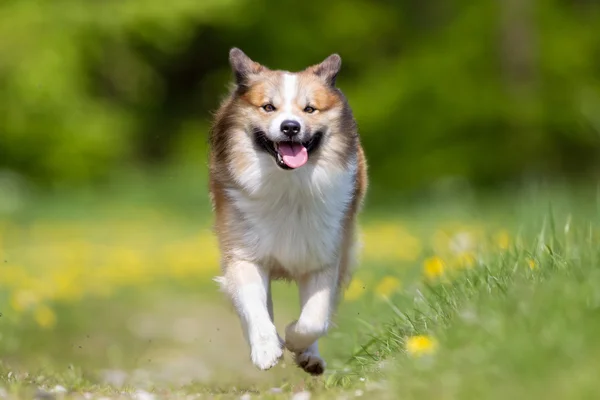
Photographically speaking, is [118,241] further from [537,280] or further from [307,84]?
[537,280]

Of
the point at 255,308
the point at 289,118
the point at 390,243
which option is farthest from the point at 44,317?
the point at 390,243

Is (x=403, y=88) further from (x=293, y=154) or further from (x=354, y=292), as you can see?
(x=293, y=154)

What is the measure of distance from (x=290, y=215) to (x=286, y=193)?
0.12m

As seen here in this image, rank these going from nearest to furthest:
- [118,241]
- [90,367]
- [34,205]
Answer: [90,367] < [118,241] < [34,205]

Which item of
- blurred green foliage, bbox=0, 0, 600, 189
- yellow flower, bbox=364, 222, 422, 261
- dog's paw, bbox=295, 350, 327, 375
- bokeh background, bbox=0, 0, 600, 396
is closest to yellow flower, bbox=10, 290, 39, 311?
bokeh background, bbox=0, 0, 600, 396

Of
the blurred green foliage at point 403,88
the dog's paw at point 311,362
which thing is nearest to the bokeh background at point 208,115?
the blurred green foliage at point 403,88

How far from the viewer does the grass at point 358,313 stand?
3.63 m

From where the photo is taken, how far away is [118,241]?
12219 mm

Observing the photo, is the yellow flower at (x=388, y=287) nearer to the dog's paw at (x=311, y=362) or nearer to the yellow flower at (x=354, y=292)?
the yellow flower at (x=354, y=292)

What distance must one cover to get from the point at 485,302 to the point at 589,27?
15079 millimetres

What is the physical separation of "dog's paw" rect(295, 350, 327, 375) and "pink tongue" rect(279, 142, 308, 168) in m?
1.04

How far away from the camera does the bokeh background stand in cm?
1147

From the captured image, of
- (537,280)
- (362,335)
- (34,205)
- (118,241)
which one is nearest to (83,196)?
(34,205)

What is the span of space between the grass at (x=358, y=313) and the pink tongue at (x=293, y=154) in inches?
37.0
